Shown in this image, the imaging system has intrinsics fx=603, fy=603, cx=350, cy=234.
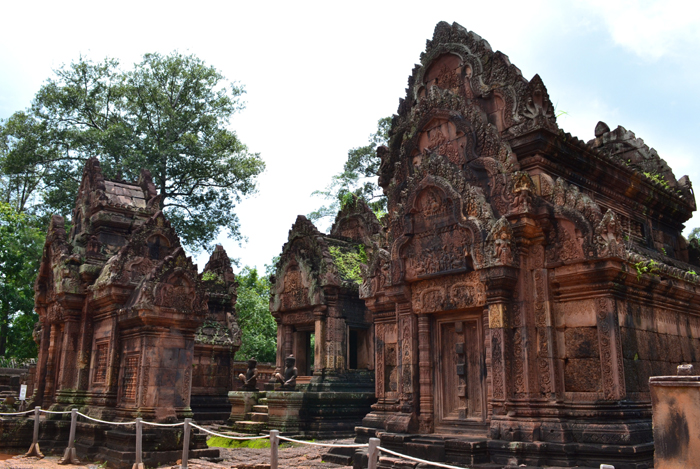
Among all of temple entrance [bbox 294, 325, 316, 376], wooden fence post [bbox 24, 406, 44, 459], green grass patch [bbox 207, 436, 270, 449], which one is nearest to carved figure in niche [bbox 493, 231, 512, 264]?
green grass patch [bbox 207, 436, 270, 449]

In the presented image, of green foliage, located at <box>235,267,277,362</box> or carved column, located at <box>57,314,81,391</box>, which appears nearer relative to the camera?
carved column, located at <box>57,314,81,391</box>

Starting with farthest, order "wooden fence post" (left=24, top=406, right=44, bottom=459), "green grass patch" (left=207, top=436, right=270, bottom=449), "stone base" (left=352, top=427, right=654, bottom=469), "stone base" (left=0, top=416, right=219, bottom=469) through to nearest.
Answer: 1. "green grass patch" (left=207, top=436, right=270, bottom=449)
2. "wooden fence post" (left=24, top=406, right=44, bottom=459)
3. "stone base" (left=0, top=416, right=219, bottom=469)
4. "stone base" (left=352, top=427, right=654, bottom=469)

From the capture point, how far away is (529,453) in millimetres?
7254

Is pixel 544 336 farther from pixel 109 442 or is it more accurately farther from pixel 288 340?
pixel 288 340

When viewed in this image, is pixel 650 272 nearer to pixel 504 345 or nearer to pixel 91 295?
pixel 504 345

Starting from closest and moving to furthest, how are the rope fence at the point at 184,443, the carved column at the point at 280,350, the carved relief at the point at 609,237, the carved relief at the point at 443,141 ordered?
the rope fence at the point at 184,443 < the carved relief at the point at 609,237 < the carved relief at the point at 443,141 < the carved column at the point at 280,350

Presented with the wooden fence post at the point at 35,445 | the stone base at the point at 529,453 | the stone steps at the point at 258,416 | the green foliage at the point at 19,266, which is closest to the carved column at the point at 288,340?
the stone steps at the point at 258,416

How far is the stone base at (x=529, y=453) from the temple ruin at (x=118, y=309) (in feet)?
15.1

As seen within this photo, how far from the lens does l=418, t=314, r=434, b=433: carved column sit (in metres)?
8.88

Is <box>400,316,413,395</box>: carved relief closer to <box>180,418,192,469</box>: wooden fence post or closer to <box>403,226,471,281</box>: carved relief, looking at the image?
<box>403,226,471,281</box>: carved relief

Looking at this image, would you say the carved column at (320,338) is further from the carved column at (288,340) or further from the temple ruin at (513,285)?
the temple ruin at (513,285)

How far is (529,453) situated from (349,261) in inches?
399

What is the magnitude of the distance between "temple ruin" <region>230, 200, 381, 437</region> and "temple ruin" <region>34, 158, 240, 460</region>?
111 inches

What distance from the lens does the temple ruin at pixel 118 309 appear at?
34.6 ft
